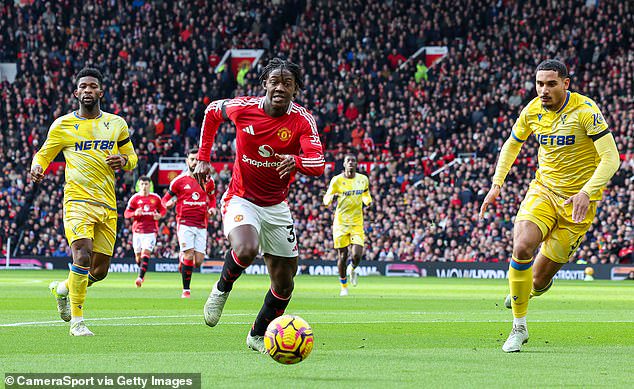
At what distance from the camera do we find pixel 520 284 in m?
10.8

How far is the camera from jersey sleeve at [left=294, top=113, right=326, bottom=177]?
9555 millimetres

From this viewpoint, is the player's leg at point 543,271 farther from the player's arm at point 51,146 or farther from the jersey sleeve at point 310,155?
the player's arm at point 51,146

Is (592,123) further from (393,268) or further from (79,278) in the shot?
(393,268)

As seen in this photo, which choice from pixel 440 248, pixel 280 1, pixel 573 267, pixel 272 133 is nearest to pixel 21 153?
pixel 280 1

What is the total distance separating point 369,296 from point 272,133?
1300 centimetres

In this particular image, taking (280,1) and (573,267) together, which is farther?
(280,1)

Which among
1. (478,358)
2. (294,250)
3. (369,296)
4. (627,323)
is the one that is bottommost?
(369,296)

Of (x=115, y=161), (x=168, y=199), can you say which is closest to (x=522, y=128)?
(x=115, y=161)

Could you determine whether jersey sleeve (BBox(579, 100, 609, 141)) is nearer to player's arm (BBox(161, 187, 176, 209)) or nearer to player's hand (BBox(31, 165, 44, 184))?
player's hand (BBox(31, 165, 44, 184))

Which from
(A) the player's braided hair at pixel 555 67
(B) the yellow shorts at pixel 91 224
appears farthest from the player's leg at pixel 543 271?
(B) the yellow shorts at pixel 91 224

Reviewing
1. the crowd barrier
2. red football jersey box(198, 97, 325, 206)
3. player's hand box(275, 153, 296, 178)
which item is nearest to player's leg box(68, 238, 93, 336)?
red football jersey box(198, 97, 325, 206)

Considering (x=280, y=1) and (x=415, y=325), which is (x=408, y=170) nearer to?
(x=280, y=1)

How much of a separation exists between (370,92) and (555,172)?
1323 inches

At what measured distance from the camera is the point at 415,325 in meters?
14.0
